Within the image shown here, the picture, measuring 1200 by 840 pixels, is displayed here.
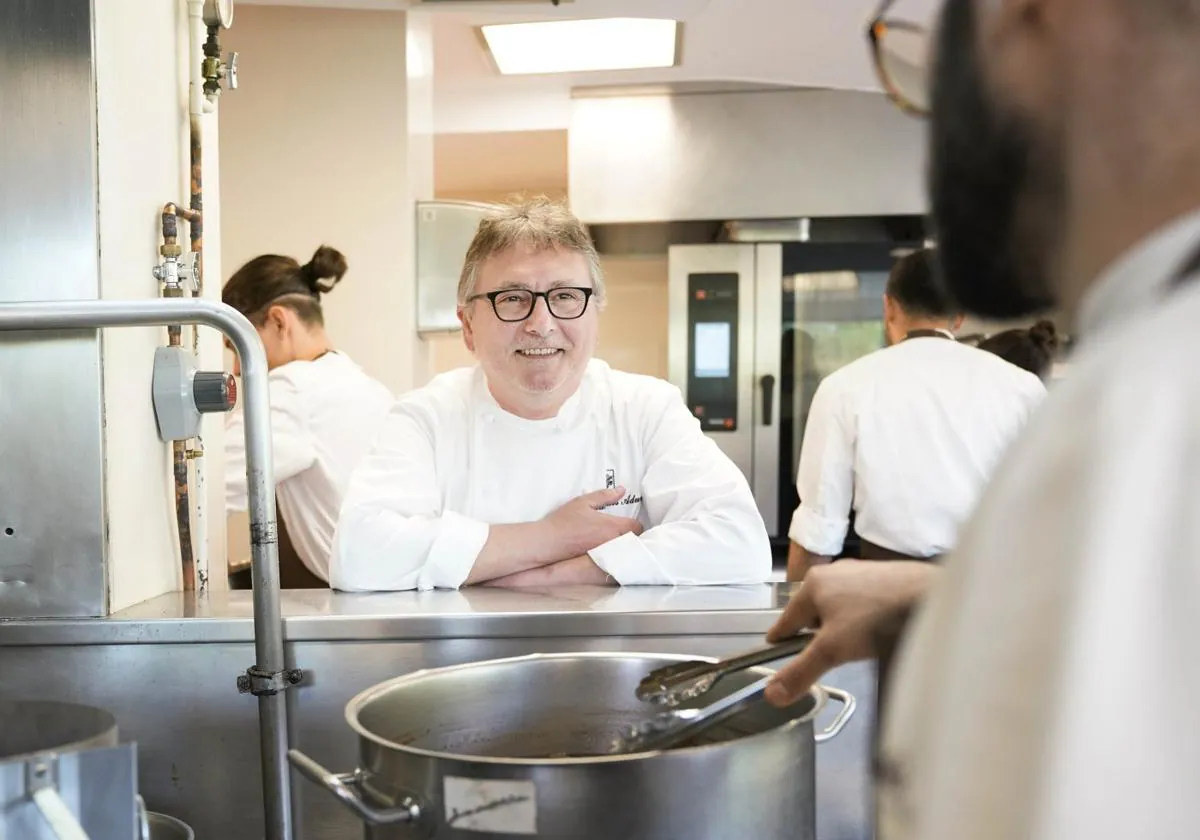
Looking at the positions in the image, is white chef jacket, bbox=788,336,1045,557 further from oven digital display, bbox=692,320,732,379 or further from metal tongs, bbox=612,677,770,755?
metal tongs, bbox=612,677,770,755

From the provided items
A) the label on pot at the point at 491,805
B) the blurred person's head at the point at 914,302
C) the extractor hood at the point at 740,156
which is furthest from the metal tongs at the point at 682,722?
the extractor hood at the point at 740,156

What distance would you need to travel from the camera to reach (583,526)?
1667mm

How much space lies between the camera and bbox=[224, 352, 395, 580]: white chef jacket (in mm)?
A: 2623

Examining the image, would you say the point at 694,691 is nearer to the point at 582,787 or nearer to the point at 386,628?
the point at 582,787

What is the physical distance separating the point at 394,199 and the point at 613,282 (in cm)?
175

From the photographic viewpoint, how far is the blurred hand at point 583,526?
165 cm

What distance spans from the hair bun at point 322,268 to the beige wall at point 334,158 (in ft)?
1.06

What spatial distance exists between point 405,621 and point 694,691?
1.75 feet

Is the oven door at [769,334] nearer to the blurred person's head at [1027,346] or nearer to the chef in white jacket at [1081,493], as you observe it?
the blurred person's head at [1027,346]

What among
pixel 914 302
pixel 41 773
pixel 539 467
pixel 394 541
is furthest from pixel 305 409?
pixel 41 773

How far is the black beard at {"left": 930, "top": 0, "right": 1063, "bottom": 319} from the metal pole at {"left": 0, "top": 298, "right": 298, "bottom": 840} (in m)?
0.77

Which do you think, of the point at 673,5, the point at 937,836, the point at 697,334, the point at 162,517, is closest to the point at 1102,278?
the point at 937,836

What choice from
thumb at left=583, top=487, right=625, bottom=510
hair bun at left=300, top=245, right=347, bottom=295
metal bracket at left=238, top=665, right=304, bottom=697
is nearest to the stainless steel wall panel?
metal bracket at left=238, top=665, right=304, bottom=697

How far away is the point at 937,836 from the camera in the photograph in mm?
366
